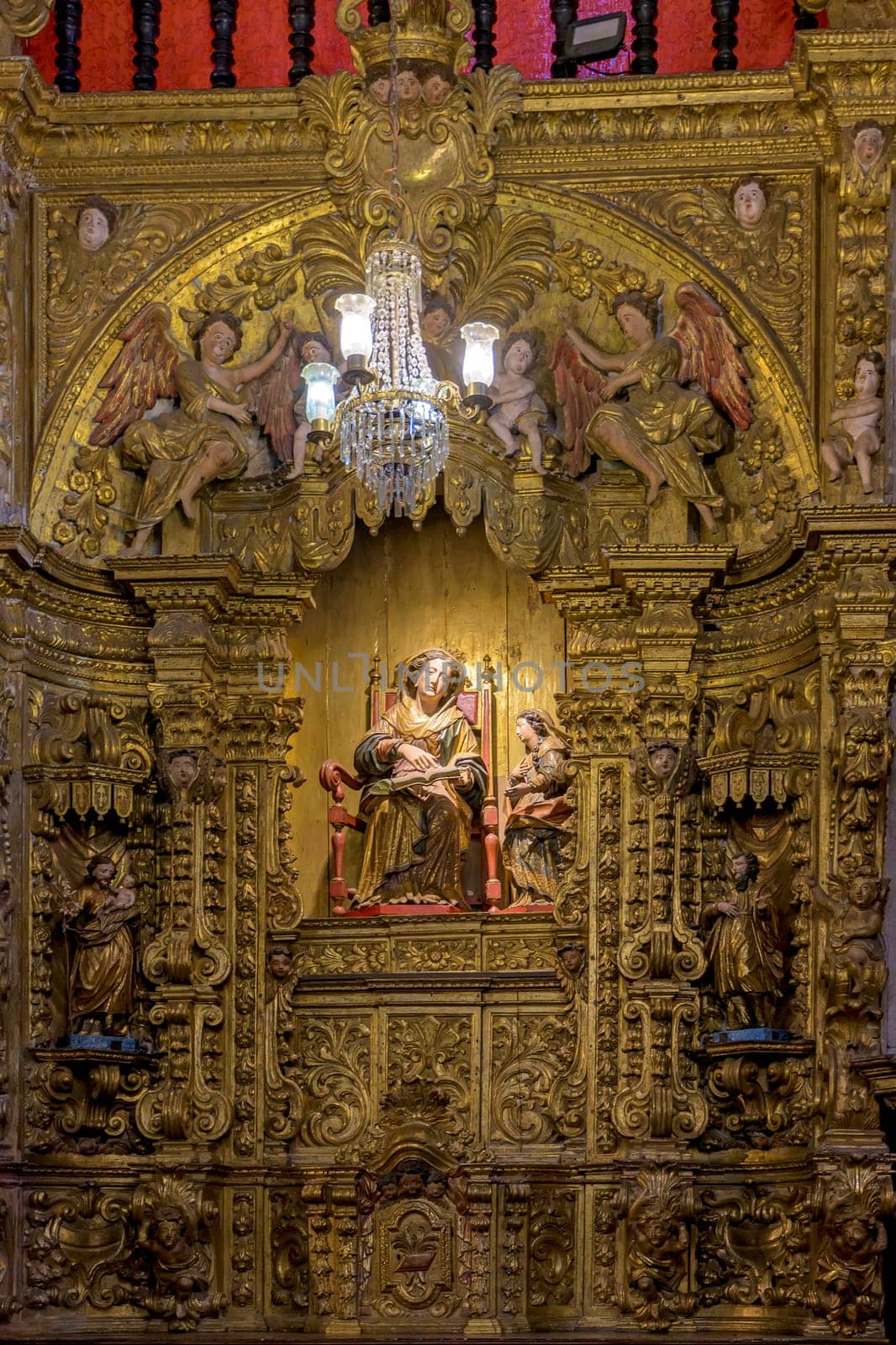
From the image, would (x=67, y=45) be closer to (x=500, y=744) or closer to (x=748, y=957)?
(x=500, y=744)

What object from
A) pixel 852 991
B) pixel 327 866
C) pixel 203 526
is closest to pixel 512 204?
pixel 203 526

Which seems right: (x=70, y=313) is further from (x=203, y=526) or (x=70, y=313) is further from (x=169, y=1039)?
(x=169, y=1039)

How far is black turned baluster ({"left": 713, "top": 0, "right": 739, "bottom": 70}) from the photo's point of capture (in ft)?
60.5

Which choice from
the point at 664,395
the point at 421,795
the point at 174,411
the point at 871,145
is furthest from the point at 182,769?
the point at 871,145

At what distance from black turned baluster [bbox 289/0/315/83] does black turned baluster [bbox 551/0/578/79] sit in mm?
1640

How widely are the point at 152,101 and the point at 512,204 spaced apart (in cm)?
250

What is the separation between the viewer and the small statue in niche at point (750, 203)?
720 inches

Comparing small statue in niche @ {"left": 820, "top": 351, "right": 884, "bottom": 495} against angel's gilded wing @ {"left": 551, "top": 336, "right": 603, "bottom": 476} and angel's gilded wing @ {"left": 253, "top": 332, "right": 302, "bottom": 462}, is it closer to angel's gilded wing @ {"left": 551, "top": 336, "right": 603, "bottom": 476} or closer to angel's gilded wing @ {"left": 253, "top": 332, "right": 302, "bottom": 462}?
angel's gilded wing @ {"left": 551, "top": 336, "right": 603, "bottom": 476}

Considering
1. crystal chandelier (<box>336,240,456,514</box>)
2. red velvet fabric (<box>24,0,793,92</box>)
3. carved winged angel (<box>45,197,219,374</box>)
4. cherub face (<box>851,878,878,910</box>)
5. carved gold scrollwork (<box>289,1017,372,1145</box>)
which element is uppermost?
red velvet fabric (<box>24,0,793,92</box>)

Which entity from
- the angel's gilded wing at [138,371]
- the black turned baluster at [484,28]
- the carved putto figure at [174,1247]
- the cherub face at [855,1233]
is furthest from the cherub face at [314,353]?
the cherub face at [855,1233]

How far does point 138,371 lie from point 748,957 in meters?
5.59

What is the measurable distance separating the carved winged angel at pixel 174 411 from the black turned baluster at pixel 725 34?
3.50m

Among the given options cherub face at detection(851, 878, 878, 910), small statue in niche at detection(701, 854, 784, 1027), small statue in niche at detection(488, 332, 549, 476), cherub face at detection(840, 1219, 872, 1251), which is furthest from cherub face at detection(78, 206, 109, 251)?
cherub face at detection(840, 1219, 872, 1251)

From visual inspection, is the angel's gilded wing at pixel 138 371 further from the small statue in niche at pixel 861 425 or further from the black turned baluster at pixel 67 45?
the small statue in niche at pixel 861 425
